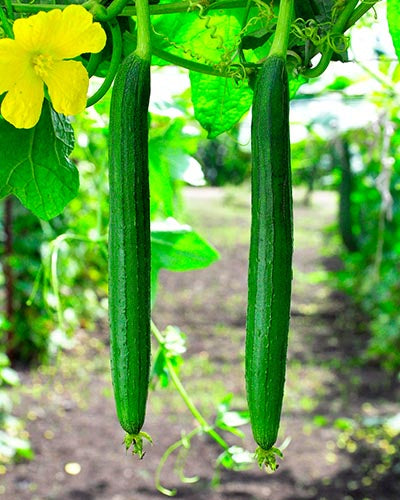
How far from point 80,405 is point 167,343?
2.80 metres

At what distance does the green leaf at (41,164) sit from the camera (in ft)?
2.20

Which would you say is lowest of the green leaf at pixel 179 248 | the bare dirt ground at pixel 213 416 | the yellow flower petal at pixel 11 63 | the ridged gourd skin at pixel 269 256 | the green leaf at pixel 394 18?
the bare dirt ground at pixel 213 416

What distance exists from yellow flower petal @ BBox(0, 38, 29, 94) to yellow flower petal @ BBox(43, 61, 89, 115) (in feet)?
0.06

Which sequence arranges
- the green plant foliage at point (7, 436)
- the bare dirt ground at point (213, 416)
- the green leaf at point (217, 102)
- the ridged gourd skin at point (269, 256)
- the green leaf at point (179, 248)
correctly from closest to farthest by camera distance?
the ridged gourd skin at point (269, 256) < the green leaf at point (217, 102) < the green leaf at point (179, 248) < the green plant foliage at point (7, 436) < the bare dirt ground at point (213, 416)

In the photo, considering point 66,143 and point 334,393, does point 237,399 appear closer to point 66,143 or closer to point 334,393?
point 334,393

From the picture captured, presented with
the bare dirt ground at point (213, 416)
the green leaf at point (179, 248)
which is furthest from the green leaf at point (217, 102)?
the bare dirt ground at point (213, 416)

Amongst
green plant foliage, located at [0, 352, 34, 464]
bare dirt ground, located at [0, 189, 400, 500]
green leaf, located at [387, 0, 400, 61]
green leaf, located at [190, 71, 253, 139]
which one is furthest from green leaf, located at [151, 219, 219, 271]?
green plant foliage, located at [0, 352, 34, 464]

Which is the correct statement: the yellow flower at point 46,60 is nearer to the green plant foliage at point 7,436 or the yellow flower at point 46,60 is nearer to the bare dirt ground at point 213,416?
the bare dirt ground at point 213,416

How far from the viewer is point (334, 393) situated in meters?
4.28

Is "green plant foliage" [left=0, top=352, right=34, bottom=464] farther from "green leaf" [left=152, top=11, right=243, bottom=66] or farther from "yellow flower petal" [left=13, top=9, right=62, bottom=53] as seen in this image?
"yellow flower petal" [left=13, top=9, right=62, bottom=53]

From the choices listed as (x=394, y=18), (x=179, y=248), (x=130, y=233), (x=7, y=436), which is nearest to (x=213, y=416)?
(x=7, y=436)

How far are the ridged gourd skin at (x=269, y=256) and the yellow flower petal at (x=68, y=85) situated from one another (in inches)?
4.8

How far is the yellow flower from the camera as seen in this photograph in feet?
1.63

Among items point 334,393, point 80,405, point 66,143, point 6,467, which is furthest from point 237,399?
point 66,143
